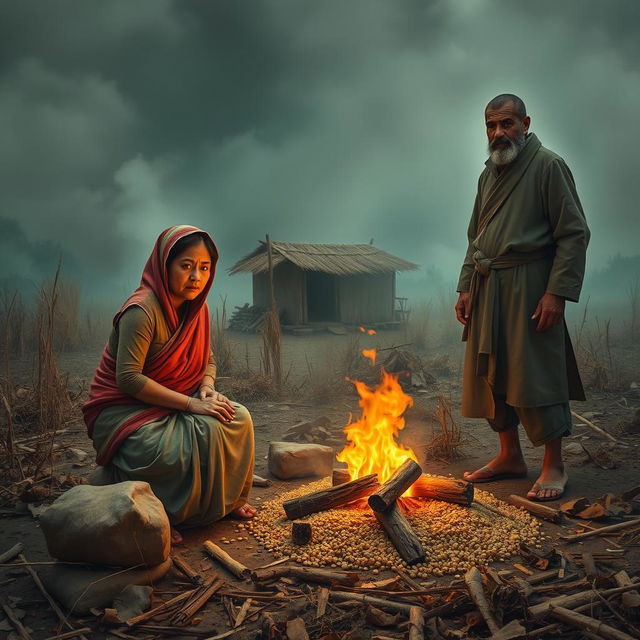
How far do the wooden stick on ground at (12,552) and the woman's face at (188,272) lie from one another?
154 cm

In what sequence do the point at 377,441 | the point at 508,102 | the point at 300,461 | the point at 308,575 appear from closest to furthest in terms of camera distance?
the point at 308,575 → the point at 508,102 → the point at 377,441 → the point at 300,461

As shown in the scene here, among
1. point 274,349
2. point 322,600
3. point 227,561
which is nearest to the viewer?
point 322,600

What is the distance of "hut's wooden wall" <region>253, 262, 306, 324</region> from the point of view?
14641 millimetres

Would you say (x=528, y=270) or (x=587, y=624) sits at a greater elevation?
(x=528, y=270)

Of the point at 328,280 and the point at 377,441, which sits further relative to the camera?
the point at 328,280

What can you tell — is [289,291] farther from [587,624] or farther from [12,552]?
[587,624]

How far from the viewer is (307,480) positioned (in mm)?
4141

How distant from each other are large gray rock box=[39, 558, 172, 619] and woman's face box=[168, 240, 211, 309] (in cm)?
A: 141

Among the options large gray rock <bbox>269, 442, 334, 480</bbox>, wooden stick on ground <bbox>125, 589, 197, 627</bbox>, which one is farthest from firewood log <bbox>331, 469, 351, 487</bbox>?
wooden stick on ground <bbox>125, 589, 197, 627</bbox>

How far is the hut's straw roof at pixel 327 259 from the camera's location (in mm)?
14062

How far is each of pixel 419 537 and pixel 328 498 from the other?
58 centimetres

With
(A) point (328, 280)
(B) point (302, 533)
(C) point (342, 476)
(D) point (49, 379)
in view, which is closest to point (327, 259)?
(A) point (328, 280)

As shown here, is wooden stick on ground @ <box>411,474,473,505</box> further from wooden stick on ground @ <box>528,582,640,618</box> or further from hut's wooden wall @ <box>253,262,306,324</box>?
hut's wooden wall @ <box>253,262,306,324</box>

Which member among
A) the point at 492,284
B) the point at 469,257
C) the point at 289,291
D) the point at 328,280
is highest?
the point at 328,280
